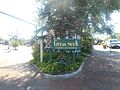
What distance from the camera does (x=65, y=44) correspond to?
14.5 metres

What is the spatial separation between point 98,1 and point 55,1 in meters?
2.74

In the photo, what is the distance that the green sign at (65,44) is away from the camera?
47.6 ft

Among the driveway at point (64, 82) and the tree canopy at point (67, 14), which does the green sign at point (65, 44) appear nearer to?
the tree canopy at point (67, 14)

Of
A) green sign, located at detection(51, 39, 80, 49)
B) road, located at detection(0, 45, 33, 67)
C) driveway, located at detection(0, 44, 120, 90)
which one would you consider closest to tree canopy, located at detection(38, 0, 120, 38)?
green sign, located at detection(51, 39, 80, 49)

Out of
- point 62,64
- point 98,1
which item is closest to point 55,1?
point 98,1

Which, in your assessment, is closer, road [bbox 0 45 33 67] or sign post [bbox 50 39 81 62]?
sign post [bbox 50 39 81 62]

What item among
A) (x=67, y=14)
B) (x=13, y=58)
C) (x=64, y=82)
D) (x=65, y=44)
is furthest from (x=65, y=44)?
(x=13, y=58)

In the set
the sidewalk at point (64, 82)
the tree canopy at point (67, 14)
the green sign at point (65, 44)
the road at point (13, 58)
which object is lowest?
the sidewalk at point (64, 82)

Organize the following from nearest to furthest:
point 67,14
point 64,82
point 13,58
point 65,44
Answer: point 64,82 → point 65,44 → point 67,14 → point 13,58

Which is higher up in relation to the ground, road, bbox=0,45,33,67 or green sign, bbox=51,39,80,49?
green sign, bbox=51,39,80,49

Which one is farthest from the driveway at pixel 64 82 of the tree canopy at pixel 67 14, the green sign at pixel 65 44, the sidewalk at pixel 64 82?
the tree canopy at pixel 67 14

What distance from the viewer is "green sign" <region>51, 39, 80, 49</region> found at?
14.5 m

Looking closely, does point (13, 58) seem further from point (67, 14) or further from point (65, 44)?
point (65, 44)

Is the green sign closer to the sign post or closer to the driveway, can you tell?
the sign post
